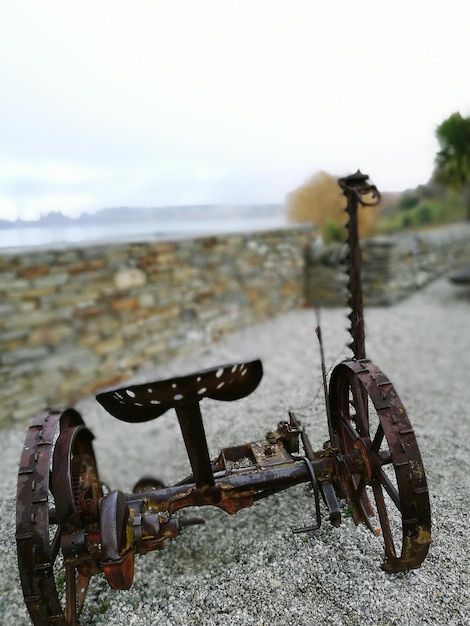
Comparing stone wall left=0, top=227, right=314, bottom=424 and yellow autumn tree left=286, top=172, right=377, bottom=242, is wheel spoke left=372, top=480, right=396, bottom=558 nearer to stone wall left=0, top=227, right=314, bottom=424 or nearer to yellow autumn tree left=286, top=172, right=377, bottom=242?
stone wall left=0, top=227, right=314, bottom=424

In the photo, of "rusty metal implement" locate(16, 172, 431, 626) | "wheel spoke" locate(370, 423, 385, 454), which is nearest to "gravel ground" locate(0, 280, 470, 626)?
"rusty metal implement" locate(16, 172, 431, 626)

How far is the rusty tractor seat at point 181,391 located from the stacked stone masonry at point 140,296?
78.5 inches

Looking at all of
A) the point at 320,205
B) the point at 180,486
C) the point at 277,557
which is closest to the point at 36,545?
the point at 180,486

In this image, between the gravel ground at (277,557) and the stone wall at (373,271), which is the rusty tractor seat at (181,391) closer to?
the gravel ground at (277,557)

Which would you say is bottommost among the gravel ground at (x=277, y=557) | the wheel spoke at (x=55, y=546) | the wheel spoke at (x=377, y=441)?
the gravel ground at (x=277, y=557)

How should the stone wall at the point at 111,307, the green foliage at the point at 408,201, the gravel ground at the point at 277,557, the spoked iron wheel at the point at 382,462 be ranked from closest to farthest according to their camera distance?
the spoked iron wheel at the point at 382,462
the gravel ground at the point at 277,557
the stone wall at the point at 111,307
the green foliage at the point at 408,201

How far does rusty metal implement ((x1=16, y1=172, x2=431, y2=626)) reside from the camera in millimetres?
1916

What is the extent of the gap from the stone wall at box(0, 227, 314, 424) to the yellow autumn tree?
9.19ft

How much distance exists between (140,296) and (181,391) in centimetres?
467

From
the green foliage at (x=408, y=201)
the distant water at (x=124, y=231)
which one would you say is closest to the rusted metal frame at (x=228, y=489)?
the distant water at (x=124, y=231)

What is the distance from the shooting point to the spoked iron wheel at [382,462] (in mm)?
2029

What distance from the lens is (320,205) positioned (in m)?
11.0

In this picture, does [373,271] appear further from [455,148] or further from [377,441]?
[377,441]

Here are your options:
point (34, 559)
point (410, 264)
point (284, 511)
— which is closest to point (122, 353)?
point (284, 511)
